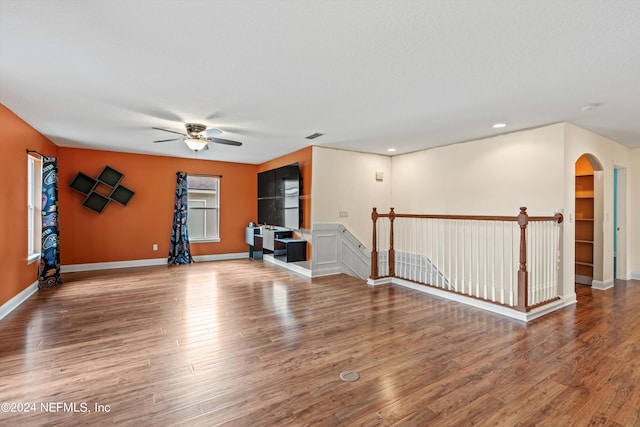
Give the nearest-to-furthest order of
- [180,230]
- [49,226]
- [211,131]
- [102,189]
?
[211,131]
[49,226]
[102,189]
[180,230]

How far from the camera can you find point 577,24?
2.01 metres

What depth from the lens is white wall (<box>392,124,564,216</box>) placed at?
14.1ft

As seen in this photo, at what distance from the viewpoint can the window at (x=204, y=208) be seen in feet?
24.9

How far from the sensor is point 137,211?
6812 millimetres

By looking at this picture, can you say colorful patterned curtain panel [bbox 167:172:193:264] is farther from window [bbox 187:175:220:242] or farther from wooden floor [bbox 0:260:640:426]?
wooden floor [bbox 0:260:640:426]

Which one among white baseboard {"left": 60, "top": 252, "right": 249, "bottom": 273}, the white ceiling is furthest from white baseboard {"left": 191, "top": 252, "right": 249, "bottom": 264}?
the white ceiling

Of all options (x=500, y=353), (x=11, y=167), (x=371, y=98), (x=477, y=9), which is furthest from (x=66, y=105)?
(x=500, y=353)

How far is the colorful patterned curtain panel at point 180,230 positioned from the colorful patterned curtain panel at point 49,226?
2.20 m

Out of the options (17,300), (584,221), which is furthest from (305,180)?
(584,221)

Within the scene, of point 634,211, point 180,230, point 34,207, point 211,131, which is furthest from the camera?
point 180,230

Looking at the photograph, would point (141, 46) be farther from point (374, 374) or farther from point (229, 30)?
point (374, 374)

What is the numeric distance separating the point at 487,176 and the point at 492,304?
2.24 m

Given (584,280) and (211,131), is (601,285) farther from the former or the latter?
(211,131)

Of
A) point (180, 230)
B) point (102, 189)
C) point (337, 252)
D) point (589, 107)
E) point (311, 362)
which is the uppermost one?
point (589, 107)
